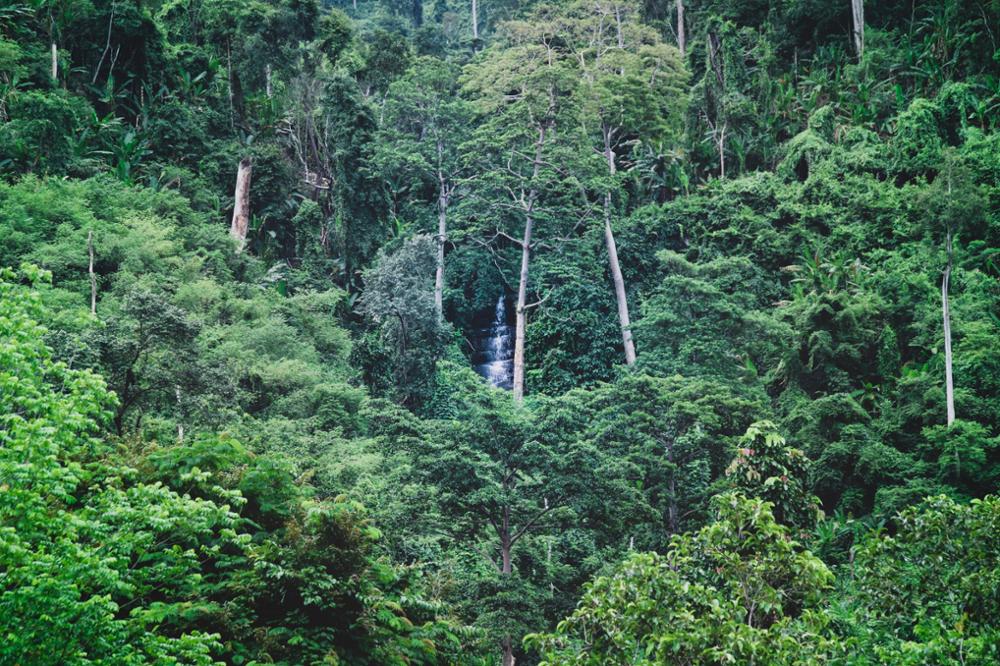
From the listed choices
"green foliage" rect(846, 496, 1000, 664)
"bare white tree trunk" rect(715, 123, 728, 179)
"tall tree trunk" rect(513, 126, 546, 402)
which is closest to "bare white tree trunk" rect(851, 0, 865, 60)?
"bare white tree trunk" rect(715, 123, 728, 179)

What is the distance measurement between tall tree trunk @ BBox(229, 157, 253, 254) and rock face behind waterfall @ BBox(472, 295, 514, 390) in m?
9.34

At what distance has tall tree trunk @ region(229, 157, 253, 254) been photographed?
3061 centimetres

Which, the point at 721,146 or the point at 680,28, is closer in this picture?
the point at 721,146

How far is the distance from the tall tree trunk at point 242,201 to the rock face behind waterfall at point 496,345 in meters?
9.34

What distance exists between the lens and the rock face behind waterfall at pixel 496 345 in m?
31.7

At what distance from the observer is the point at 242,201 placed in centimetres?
3081

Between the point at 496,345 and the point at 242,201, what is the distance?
34.9 ft

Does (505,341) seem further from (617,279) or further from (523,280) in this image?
(617,279)

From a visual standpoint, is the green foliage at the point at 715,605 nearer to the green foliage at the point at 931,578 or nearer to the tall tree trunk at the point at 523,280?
the green foliage at the point at 931,578

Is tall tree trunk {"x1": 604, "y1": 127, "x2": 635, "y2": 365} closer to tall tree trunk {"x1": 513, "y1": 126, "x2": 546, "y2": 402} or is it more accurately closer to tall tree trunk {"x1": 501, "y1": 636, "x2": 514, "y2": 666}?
tall tree trunk {"x1": 513, "y1": 126, "x2": 546, "y2": 402}

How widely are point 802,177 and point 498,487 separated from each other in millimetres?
20515

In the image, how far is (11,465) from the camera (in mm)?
6438

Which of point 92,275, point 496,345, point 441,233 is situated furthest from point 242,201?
point 92,275

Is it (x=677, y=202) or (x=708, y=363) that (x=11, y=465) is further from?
(x=677, y=202)
